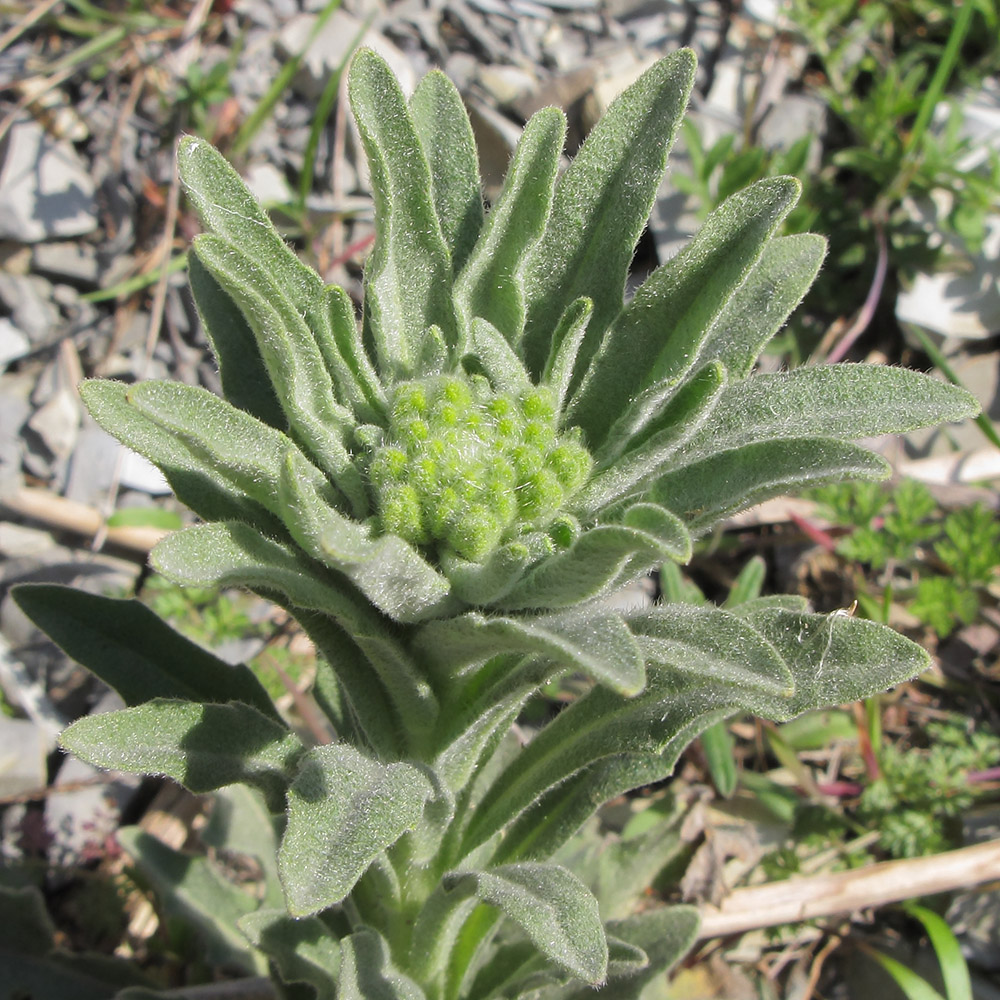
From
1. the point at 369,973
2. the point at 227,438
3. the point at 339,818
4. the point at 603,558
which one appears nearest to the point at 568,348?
the point at 603,558

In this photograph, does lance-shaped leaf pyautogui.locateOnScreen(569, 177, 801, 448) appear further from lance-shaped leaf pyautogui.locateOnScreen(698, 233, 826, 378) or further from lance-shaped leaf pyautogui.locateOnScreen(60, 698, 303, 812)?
lance-shaped leaf pyautogui.locateOnScreen(60, 698, 303, 812)

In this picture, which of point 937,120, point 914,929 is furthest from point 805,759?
point 937,120

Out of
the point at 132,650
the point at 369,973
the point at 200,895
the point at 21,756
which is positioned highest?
the point at 132,650

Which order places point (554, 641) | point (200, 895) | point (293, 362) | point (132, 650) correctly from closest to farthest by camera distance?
point (554, 641), point (293, 362), point (132, 650), point (200, 895)

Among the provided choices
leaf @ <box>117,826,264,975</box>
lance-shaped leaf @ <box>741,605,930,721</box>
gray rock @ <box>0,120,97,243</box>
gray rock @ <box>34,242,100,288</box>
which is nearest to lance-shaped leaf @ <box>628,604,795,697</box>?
lance-shaped leaf @ <box>741,605,930,721</box>

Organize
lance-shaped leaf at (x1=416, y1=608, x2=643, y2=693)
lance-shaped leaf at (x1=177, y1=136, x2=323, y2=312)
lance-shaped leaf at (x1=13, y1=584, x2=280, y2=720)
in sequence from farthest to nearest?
1. lance-shaped leaf at (x1=13, y1=584, x2=280, y2=720)
2. lance-shaped leaf at (x1=177, y1=136, x2=323, y2=312)
3. lance-shaped leaf at (x1=416, y1=608, x2=643, y2=693)

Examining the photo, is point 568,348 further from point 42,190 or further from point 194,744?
point 42,190

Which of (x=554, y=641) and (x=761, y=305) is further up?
(x=761, y=305)
